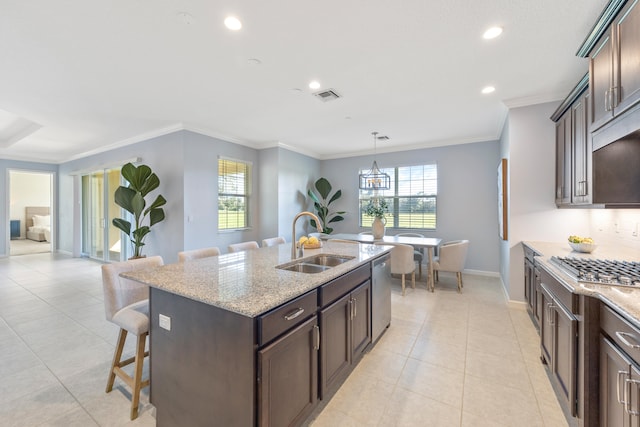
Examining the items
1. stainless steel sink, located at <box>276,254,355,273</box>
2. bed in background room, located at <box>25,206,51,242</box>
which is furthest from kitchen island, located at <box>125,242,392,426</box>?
bed in background room, located at <box>25,206,51,242</box>

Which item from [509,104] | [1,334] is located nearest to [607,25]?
[509,104]

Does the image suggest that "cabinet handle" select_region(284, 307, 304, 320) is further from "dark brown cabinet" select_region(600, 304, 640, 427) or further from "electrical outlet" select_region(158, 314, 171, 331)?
"dark brown cabinet" select_region(600, 304, 640, 427)

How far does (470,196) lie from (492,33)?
383cm

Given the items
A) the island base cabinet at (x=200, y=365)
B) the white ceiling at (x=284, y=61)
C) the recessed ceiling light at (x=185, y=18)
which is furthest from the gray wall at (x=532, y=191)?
the recessed ceiling light at (x=185, y=18)

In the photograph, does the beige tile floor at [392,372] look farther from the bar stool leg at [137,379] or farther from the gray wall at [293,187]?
the gray wall at [293,187]

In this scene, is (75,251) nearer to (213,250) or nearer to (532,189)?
(213,250)

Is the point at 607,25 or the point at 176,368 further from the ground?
the point at 607,25

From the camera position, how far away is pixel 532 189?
338cm

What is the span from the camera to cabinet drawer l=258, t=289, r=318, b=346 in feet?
4.13

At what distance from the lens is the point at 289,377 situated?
4.71ft

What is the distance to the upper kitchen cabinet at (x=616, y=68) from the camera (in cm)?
153

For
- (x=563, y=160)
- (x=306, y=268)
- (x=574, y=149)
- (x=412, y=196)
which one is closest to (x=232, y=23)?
(x=306, y=268)

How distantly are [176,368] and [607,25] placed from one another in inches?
133

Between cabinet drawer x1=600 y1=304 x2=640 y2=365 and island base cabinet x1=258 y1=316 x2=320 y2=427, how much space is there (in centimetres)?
140
